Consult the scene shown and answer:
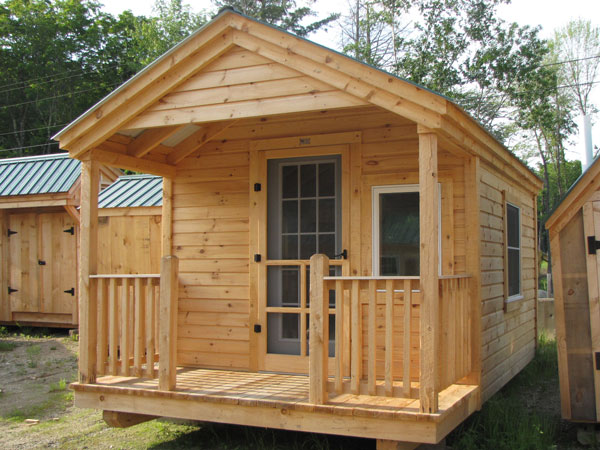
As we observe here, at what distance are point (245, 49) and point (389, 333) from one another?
8.09ft

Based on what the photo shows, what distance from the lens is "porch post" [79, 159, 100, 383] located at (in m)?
5.50

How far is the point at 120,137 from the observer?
6.03 meters

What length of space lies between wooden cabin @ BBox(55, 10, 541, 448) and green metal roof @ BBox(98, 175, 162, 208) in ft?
9.67

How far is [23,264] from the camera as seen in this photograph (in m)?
11.3

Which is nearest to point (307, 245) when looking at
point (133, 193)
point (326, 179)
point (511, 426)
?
point (326, 179)

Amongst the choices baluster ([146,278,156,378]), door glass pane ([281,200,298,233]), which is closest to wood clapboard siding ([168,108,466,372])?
door glass pane ([281,200,298,233])

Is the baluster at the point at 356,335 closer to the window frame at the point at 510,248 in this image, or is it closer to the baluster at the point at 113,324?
the baluster at the point at 113,324

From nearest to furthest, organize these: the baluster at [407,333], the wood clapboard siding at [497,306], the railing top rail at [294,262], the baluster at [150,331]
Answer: the baluster at [407,333]
the baluster at [150,331]
the railing top rail at [294,262]
the wood clapboard siding at [497,306]

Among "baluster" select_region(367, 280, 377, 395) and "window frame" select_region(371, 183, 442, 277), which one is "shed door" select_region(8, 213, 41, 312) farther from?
"baluster" select_region(367, 280, 377, 395)

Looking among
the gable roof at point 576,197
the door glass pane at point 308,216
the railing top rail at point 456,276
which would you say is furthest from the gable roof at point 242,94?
the door glass pane at point 308,216

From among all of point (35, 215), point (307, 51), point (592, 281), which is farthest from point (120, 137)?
point (35, 215)

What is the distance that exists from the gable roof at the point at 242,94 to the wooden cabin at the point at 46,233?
4055mm

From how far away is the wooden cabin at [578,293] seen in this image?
533cm

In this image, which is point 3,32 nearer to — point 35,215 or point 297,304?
point 35,215
